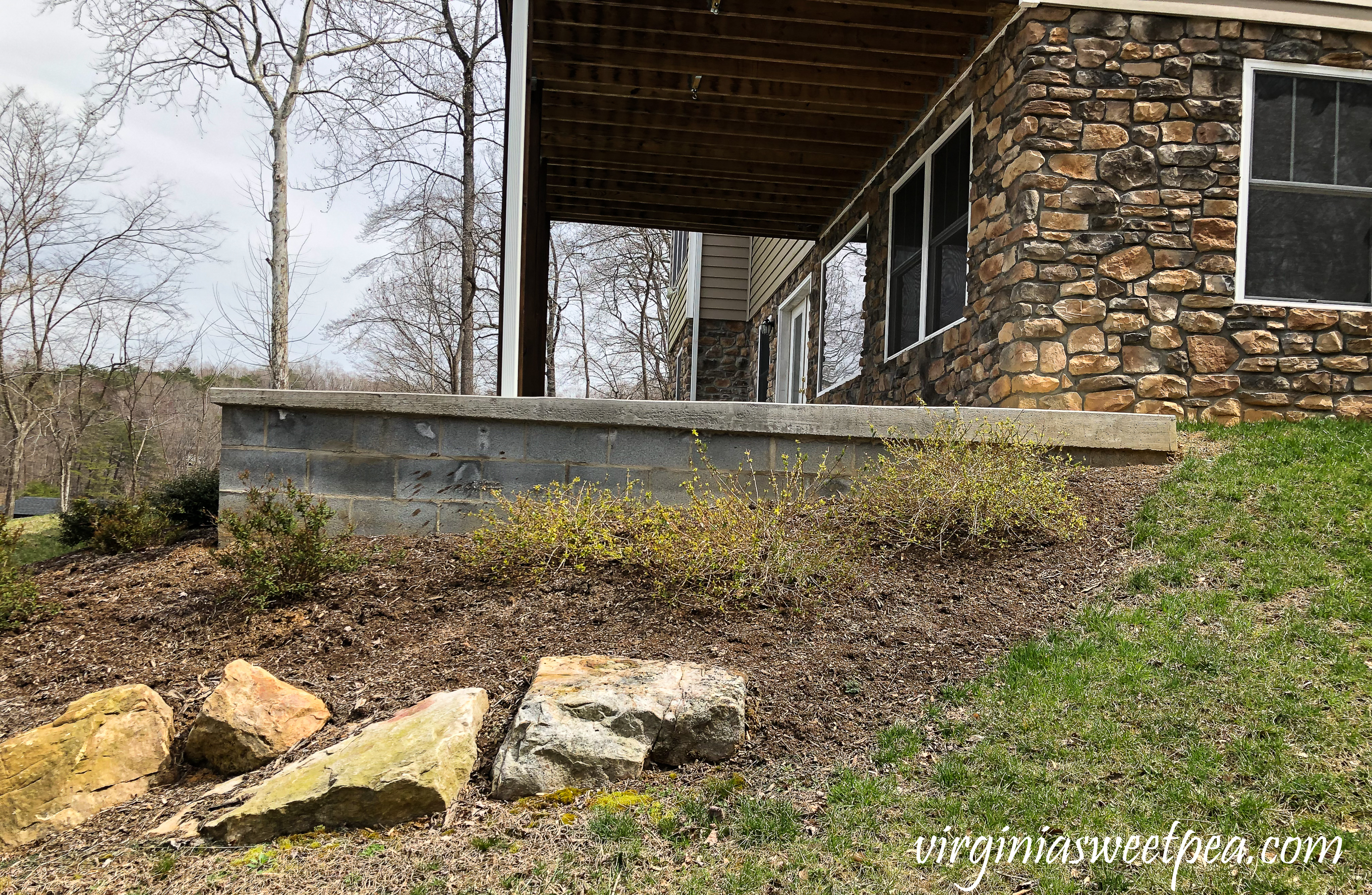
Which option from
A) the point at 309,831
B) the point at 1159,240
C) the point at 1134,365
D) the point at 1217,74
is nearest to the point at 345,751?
the point at 309,831

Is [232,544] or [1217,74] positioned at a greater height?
[1217,74]

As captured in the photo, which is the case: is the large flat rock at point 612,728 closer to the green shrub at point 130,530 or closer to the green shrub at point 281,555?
the green shrub at point 281,555

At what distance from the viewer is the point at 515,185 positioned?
6.00 metres

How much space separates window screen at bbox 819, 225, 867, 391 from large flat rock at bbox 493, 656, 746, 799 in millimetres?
6727

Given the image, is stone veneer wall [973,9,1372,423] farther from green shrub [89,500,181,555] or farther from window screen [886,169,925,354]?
green shrub [89,500,181,555]

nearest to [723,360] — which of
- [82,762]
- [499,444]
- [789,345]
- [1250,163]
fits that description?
[789,345]

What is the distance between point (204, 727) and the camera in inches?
132

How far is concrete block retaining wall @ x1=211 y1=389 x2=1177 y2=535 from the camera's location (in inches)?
210

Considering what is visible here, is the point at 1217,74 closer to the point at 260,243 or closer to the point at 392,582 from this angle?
the point at 392,582

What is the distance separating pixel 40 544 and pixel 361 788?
7.11 metres

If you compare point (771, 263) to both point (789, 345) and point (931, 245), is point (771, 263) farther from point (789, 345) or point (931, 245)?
point (931, 245)

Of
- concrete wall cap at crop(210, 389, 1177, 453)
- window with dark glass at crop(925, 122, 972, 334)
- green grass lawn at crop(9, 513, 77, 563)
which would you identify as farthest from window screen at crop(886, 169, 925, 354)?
green grass lawn at crop(9, 513, 77, 563)

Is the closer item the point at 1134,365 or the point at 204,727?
the point at 204,727

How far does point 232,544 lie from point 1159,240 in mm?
6113
